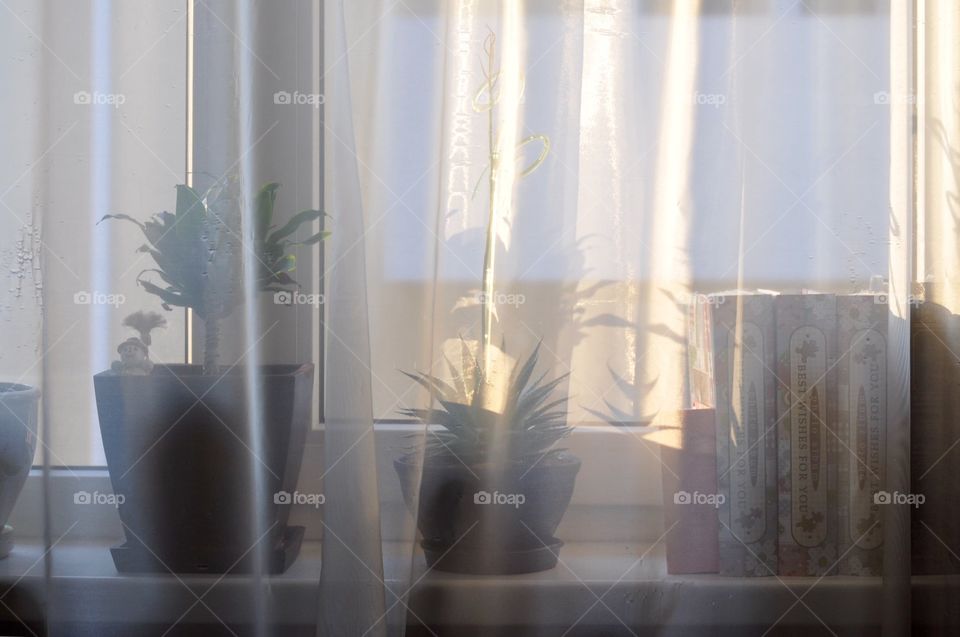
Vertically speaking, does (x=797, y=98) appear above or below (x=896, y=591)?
above

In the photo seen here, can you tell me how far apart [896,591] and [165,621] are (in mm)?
921

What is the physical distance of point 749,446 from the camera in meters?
1.19

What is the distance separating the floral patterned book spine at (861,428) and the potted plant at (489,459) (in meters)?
0.35

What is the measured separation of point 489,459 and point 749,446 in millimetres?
331

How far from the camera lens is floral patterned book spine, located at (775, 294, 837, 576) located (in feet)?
3.88

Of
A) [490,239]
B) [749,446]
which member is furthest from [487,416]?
[749,446]

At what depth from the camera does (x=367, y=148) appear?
1198mm

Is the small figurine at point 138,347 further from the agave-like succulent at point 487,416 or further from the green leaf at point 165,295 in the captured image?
the agave-like succulent at point 487,416

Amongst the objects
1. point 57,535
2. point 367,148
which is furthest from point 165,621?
point 367,148

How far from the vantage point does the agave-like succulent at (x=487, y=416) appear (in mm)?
1193

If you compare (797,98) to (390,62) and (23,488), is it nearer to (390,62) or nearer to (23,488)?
(390,62)

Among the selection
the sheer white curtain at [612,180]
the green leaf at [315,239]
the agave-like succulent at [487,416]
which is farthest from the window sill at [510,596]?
the green leaf at [315,239]

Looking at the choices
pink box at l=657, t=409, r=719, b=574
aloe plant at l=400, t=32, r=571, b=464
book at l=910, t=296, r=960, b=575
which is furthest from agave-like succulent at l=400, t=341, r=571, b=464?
book at l=910, t=296, r=960, b=575

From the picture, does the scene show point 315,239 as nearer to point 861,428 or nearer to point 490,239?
point 490,239
